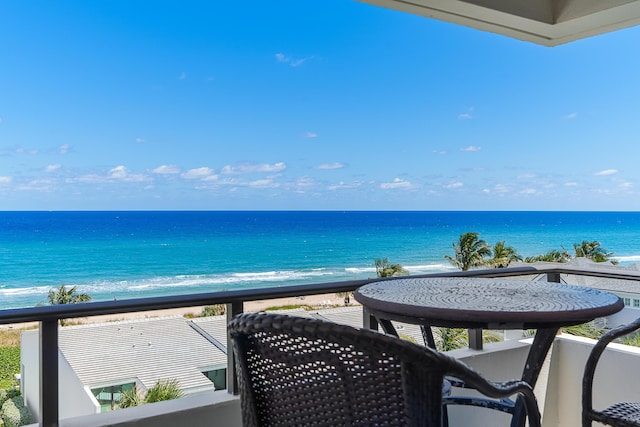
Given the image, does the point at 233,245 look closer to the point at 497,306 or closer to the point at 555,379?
the point at 555,379

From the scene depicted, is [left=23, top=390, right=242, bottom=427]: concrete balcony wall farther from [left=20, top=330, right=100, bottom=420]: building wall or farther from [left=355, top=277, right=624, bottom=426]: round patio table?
[left=355, top=277, right=624, bottom=426]: round patio table

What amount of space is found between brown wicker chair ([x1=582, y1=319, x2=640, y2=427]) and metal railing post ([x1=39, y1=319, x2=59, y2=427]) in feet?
5.54

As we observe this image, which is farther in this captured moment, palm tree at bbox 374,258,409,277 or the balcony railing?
palm tree at bbox 374,258,409,277

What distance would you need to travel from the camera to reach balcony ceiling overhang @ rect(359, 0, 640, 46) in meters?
2.28

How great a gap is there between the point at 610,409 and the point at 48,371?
176 cm

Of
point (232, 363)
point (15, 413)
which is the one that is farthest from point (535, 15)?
point (15, 413)

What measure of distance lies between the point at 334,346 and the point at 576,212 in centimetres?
4680

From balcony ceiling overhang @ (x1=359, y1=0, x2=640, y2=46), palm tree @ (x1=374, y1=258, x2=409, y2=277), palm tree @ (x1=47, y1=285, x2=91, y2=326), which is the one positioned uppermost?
balcony ceiling overhang @ (x1=359, y1=0, x2=640, y2=46)

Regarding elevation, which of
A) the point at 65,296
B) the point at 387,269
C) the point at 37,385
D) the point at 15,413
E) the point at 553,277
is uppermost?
the point at 553,277

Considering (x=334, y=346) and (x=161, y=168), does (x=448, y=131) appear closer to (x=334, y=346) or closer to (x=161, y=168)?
(x=161, y=168)

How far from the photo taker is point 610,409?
161cm

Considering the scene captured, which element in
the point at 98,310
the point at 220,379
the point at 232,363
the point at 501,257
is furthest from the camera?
the point at 501,257

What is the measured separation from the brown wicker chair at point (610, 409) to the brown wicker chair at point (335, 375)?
0.90 m

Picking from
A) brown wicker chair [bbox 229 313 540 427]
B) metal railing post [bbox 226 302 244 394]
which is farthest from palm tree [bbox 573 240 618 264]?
brown wicker chair [bbox 229 313 540 427]
